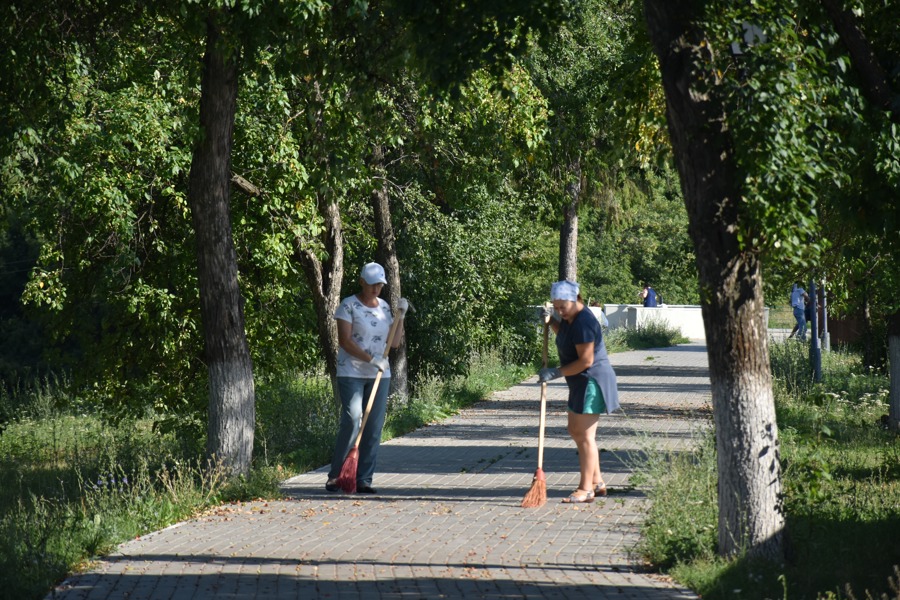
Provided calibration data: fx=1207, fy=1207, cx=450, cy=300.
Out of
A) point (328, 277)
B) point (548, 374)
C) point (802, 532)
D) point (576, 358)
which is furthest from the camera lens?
point (328, 277)

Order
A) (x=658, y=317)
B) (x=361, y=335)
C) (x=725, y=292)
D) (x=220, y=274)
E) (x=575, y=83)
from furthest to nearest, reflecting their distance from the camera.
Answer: (x=658, y=317)
(x=575, y=83)
(x=220, y=274)
(x=361, y=335)
(x=725, y=292)

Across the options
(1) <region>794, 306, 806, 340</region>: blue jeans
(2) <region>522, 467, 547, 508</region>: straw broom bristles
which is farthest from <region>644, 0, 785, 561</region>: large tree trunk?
(1) <region>794, 306, 806, 340</region>: blue jeans

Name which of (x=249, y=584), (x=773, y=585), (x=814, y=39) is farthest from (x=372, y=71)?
(x=773, y=585)

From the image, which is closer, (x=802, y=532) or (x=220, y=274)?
(x=802, y=532)

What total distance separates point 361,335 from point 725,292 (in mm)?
4357

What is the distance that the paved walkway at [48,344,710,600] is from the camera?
22.7 ft

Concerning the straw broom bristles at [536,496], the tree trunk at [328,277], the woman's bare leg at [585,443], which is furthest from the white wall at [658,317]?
the straw broom bristles at [536,496]

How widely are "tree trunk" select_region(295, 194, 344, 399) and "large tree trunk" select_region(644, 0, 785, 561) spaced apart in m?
10.3

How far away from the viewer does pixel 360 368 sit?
34.7ft

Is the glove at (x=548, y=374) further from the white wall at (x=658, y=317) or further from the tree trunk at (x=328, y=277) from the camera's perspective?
the white wall at (x=658, y=317)

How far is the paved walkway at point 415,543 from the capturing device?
272 inches

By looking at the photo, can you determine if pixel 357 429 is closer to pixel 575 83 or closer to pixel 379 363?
pixel 379 363

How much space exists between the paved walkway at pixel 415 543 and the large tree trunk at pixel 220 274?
0.81 metres

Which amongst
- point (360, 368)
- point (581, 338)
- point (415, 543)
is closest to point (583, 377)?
point (581, 338)
